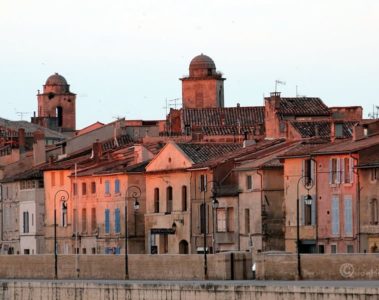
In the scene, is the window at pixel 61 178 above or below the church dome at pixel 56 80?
below

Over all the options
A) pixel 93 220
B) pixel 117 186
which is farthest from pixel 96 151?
pixel 117 186

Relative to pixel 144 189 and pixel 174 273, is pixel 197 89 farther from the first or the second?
pixel 174 273

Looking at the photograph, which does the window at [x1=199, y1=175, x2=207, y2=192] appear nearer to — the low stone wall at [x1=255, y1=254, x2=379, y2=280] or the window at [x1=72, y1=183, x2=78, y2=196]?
the window at [x1=72, y1=183, x2=78, y2=196]

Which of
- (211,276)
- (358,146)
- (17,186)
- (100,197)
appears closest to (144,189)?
(100,197)

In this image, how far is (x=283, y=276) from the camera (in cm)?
9012

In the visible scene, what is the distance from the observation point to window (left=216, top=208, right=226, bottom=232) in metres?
117

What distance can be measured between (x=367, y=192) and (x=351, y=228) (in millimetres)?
2035

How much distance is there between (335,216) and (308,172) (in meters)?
3.28

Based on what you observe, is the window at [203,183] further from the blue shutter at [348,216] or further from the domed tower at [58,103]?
the domed tower at [58,103]

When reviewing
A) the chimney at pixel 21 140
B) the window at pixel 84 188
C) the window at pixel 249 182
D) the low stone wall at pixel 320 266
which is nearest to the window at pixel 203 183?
the window at pixel 249 182

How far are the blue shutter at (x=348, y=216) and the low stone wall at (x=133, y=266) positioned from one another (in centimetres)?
952

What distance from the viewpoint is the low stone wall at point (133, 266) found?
94.6m

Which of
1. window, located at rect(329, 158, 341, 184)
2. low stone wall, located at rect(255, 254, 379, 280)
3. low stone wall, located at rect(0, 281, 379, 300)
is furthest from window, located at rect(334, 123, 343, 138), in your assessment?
low stone wall, located at rect(255, 254, 379, 280)

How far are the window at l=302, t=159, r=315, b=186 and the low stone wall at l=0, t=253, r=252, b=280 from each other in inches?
397
